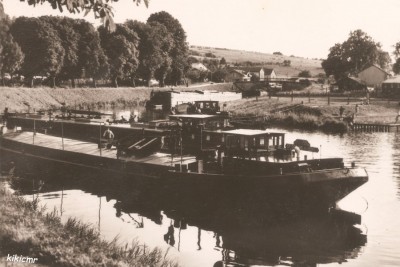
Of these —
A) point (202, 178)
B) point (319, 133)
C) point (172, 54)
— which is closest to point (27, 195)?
point (202, 178)

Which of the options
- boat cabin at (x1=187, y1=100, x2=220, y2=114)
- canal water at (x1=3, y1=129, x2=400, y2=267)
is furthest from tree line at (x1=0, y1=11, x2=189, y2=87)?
canal water at (x1=3, y1=129, x2=400, y2=267)

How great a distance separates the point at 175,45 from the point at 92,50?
30737 millimetres

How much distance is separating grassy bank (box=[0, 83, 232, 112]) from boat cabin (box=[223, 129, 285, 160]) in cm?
4858

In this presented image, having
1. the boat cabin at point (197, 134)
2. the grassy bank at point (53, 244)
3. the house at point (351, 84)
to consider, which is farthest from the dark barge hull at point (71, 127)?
the house at point (351, 84)

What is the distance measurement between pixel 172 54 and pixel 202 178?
89177mm

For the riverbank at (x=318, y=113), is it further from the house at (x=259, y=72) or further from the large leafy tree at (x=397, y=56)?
the house at (x=259, y=72)

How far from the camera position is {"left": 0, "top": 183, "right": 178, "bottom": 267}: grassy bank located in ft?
42.7

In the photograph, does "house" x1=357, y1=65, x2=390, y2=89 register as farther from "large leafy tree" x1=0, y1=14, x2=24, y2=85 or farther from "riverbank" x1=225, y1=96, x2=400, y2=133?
"large leafy tree" x1=0, y1=14, x2=24, y2=85

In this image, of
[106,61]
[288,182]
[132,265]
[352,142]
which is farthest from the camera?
[106,61]

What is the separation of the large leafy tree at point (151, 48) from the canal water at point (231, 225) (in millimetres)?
69507

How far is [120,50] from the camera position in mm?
A: 90625

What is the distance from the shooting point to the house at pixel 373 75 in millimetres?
106700

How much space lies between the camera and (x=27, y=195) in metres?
28.6

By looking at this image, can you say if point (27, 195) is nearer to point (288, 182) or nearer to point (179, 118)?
point (179, 118)
